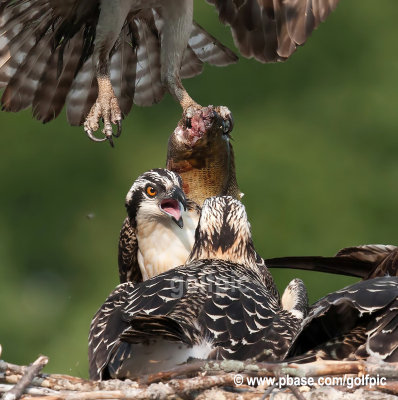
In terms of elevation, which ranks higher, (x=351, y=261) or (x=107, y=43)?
(x=107, y=43)

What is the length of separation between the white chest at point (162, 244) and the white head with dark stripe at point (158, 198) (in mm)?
36

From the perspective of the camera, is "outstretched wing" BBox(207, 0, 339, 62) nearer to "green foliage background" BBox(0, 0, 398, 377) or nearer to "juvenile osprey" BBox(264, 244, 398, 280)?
"juvenile osprey" BBox(264, 244, 398, 280)

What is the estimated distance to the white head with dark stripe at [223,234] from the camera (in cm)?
505

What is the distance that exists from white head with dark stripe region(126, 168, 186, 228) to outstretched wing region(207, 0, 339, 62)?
1.10 metres

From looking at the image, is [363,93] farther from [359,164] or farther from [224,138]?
[224,138]

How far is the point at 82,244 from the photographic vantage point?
9.20 m

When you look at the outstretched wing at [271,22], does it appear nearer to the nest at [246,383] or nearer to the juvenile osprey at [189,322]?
the juvenile osprey at [189,322]

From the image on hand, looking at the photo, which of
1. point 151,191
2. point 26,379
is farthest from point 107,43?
point 26,379

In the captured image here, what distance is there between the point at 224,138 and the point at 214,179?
19 centimetres

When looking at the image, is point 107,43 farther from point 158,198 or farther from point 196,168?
point 158,198

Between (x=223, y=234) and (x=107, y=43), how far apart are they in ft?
Answer: 4.35

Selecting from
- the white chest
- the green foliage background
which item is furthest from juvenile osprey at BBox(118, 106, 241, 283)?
the green foliage background

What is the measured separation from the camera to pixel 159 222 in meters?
5.33

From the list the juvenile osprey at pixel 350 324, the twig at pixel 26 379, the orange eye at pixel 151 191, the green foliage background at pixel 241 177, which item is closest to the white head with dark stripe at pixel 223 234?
the orange eye at pixel 151 191
